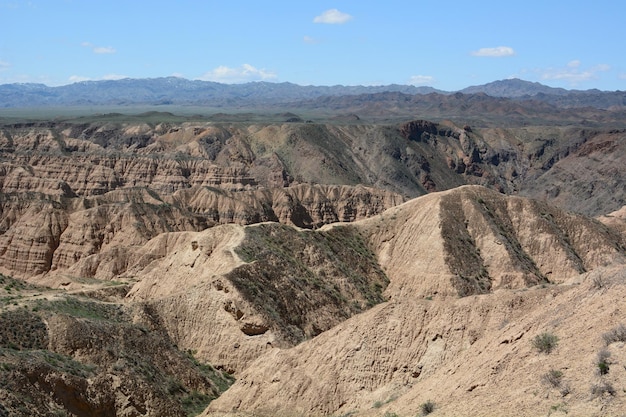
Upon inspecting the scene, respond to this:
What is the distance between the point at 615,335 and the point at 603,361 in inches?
59.7

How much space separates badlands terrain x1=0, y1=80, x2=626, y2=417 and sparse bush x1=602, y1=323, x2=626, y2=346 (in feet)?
0.21

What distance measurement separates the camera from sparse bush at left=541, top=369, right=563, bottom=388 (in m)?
21.2

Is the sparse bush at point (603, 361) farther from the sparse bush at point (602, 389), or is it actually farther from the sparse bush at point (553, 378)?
the sparse bush at point (553, 378)

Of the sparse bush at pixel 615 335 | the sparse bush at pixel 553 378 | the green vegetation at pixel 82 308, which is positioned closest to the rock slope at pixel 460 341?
the sparse bush at pixel 553 378

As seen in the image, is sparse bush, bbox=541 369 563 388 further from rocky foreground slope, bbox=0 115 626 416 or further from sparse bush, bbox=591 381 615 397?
sparse bush, bbox=591 381 615 397

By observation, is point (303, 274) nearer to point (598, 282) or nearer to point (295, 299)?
point (295, 299)

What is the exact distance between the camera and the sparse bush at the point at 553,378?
21.2 m

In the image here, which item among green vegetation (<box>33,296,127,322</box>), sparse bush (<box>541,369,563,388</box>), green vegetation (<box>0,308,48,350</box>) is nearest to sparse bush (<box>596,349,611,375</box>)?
sparse bush (<box>541,369,563,388</box>)

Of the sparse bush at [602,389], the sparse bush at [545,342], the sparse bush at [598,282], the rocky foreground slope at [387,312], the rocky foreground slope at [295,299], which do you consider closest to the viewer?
the sparse bush at [602,389]

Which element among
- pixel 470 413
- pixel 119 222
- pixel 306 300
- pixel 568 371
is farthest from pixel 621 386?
pixel 119 222

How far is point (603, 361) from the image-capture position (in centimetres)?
2070

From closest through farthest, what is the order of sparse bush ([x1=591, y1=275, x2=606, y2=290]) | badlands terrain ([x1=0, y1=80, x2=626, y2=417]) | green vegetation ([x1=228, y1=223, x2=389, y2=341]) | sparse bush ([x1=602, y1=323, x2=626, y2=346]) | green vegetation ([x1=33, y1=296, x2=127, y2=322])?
sparse bush ([x1=602, y1=323, x2=626, y2=346]) → badlands terrain ([x1=0, y1=80, x2=626, y2=417]) → sparse bush ([x1=591, y1=275, x2=606, y2=290]) → green vegetation ([x1=33, y1=296, x2=127, y2=322]) → green vegetation ([x1=228, y1=223, x2=389, y2=341])

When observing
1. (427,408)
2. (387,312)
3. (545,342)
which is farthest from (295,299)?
(545,342)

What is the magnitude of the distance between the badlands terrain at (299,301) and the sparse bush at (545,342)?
0.28 ft
